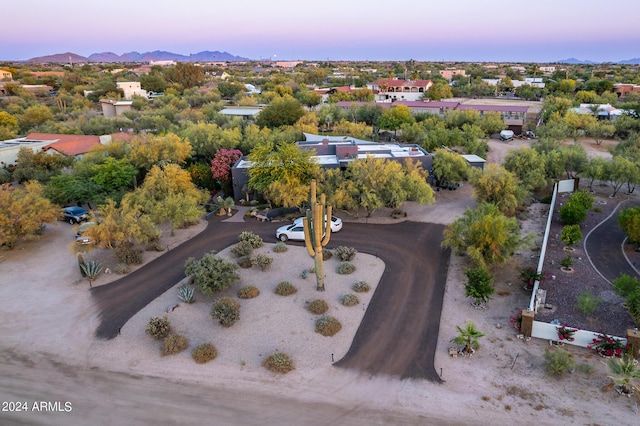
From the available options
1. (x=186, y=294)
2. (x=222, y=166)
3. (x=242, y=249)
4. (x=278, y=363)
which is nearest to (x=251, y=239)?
(x=242, y=249)

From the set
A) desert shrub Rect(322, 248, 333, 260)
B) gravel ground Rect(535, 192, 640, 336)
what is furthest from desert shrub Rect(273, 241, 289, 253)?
gravel ground Rect(535, 192, 640, 336)

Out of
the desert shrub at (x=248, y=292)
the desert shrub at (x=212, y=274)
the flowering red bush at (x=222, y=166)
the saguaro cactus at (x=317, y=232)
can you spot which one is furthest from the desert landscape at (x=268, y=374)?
the flowering red bush at (x=222, y=166)

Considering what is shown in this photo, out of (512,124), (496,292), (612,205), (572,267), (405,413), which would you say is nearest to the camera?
(405,413)

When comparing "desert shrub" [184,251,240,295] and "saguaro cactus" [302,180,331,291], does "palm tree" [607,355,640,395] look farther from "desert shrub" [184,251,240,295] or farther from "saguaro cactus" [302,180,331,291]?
"desert shrub" [184,251,240,295]

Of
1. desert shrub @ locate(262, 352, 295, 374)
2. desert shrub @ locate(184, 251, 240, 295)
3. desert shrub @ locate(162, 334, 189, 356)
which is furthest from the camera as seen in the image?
desert shrub @ locate(184, 251, 240, 295)

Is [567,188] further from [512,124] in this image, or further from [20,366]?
[20,366]

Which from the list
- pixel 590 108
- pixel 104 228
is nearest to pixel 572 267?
pixel 104 228
